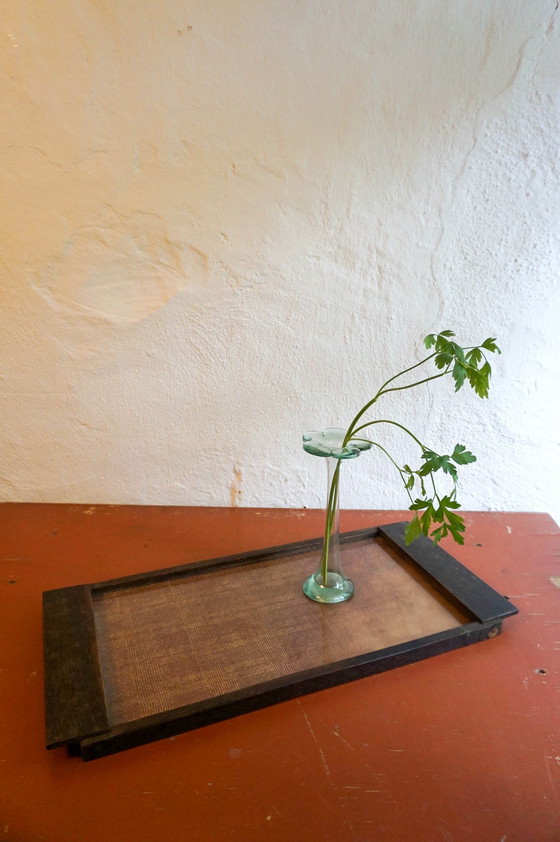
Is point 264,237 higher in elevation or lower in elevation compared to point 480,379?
higher

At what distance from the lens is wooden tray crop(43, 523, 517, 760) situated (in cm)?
77

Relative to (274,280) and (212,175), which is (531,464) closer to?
(274,280)

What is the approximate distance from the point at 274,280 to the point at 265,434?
1.13 feet

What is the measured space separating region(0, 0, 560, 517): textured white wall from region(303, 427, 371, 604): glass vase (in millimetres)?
364

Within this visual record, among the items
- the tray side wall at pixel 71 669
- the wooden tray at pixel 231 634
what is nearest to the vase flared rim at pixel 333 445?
the wooden tray at pixel 231 634

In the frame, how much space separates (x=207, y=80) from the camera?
113 centimetres

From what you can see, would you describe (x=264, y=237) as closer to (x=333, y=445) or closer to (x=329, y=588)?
(x=333, y=445)

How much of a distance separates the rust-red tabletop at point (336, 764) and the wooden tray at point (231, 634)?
0.11ft

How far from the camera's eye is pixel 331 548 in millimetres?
1019

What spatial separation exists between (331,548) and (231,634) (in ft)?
0.72

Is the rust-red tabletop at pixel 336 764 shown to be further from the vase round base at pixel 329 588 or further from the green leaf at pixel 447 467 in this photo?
the green leaf at pixel 447 467

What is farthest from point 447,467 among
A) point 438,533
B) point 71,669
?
point 71,669

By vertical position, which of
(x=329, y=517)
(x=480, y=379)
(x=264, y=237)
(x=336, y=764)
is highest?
(x=264, y=237)

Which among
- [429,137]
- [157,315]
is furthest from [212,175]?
[429,137]
